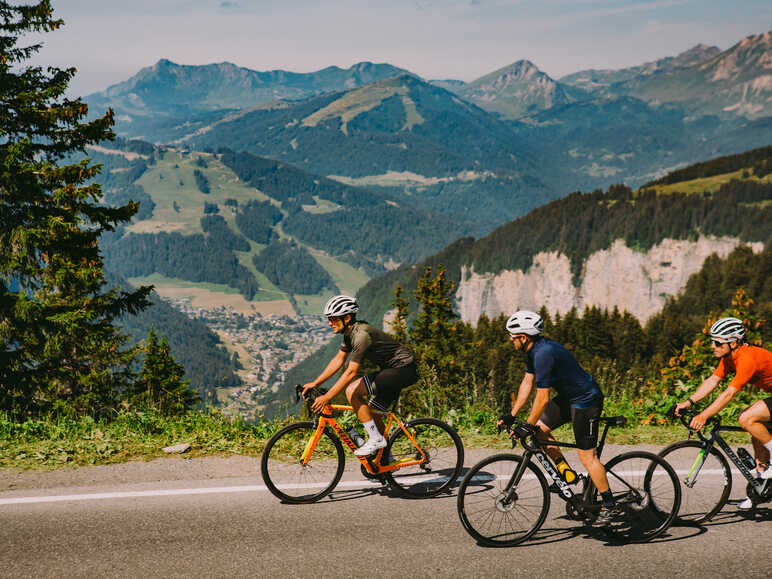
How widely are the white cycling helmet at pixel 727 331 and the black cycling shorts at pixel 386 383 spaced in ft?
12.7

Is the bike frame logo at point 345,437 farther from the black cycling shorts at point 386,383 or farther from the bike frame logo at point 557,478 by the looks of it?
the bike frame logo at point 557,478

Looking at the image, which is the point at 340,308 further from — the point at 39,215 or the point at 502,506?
the point at 39,215

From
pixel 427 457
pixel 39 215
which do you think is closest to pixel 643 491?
pixel 427 457

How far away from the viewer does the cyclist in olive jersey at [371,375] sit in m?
7.58

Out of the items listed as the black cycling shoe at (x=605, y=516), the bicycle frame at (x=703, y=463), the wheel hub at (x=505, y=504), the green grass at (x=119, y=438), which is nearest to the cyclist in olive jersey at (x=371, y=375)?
the wheel hub at (x=505, y=504)

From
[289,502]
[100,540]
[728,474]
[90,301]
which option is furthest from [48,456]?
[90,301]

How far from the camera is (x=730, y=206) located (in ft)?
561

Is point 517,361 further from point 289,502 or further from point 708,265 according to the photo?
point 708,265

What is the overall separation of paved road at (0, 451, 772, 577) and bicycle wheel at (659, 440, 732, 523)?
0.69 feet

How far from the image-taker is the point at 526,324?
6.69 metres

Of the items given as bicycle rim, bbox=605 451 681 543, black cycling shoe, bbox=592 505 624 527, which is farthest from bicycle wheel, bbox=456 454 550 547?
bicycle rim, bbox=605 451 681 543

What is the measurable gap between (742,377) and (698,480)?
1.42m

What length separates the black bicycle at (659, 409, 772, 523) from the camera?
708 centimetres

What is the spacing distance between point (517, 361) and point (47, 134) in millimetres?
62355
